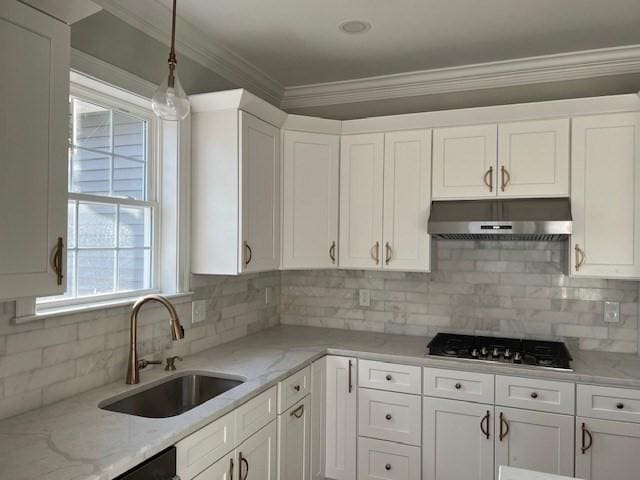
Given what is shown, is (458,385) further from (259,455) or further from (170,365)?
(170,365)

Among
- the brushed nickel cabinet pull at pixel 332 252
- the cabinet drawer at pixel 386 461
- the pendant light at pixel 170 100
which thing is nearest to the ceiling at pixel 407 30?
the pendant light at pixel 170 100

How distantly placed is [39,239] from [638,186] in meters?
2.75

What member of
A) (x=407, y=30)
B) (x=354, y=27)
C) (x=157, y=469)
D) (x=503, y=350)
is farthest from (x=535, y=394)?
(x=354, y=27)

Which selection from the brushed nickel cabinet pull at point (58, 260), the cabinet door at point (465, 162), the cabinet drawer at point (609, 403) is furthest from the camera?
the cabinet door at point (465, 162)

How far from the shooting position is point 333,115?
3600 mm

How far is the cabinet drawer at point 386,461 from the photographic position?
2771 mm

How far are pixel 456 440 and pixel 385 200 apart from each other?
1.44m

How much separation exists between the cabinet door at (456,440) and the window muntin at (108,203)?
5.59 ft

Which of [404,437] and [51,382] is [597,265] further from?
[51,382]

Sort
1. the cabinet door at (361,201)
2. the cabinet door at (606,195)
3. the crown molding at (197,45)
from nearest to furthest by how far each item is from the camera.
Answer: the crown molding at (197,45)
the cabinet door at (606,195)
the cabinet door at (361,201)

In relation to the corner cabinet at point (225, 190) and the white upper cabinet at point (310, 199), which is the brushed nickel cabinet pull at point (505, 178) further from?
the corner cabinet at point (225, 190)

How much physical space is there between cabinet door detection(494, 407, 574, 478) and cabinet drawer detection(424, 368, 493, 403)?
117 mm

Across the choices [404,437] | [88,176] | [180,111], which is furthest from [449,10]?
[404,437]

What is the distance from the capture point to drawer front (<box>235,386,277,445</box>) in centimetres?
203
